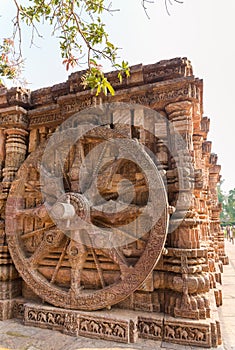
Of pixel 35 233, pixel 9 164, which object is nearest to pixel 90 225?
pixel 35 233

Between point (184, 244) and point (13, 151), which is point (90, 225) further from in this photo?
point (13, 151)

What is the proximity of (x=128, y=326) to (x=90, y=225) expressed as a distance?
1211mm

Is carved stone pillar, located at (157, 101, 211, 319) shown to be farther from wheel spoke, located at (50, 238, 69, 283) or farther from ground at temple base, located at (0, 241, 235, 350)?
wheel spoke, located at (50, 238, 69, 283)

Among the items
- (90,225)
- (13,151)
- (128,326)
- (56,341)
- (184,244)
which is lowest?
(56,341)

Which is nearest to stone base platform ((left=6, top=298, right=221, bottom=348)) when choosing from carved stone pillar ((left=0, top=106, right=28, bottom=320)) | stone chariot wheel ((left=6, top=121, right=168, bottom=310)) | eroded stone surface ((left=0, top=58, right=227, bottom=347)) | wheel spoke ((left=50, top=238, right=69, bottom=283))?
eroded stone surface ((left=0, top=58, right=227, bottom=347))

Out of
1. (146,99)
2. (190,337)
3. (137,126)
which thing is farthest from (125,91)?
(190,337)

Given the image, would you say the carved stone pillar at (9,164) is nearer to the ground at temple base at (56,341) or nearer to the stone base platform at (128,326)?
the ground at temple base at (56,341)

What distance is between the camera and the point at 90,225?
3125 millimetres

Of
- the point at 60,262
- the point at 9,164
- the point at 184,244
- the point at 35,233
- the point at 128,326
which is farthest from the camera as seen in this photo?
the point at 9,164

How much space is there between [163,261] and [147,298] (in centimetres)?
48

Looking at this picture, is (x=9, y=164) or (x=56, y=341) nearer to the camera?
(x=56, y=341)

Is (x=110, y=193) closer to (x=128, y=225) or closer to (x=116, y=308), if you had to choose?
(x=128, y=225)

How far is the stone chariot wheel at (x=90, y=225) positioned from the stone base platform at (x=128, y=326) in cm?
12

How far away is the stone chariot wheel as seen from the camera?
2.93 m
